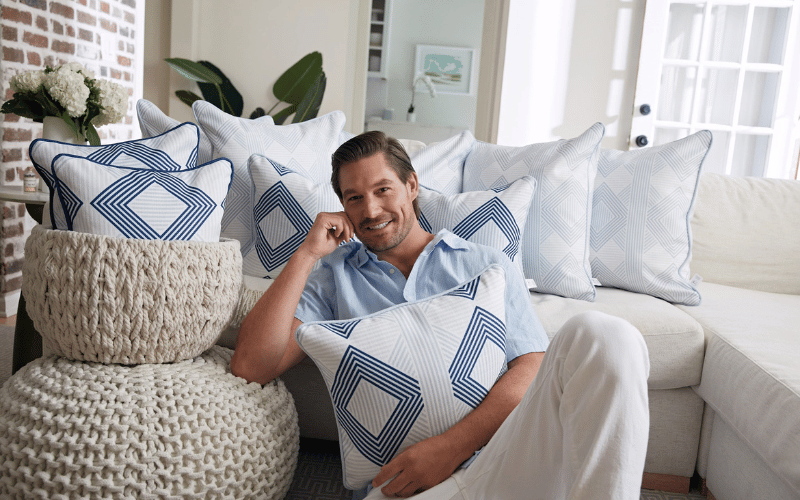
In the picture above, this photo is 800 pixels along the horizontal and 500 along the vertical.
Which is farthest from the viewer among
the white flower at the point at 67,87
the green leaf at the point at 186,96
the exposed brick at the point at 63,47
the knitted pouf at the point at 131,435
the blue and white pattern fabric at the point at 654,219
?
the green leaf at the point at 186,96

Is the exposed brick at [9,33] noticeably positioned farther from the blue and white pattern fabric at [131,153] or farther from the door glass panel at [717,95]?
the door glass panel at [717,95]

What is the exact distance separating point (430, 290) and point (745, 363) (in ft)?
2.47

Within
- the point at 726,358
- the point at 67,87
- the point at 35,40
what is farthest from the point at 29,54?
the point at 726,358

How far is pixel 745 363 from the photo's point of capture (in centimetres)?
137

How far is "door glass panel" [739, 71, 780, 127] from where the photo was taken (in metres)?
3.60

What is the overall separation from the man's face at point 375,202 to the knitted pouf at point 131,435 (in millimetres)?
462

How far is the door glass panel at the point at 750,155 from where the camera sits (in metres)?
3.65

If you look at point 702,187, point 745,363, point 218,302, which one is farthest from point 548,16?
point 218,302

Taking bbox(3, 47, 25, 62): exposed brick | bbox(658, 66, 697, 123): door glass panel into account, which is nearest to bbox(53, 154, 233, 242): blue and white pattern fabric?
bbox(3, 47, 25, 62): exposed brick

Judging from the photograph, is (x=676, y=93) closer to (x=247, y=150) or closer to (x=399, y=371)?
(x=247, y=150)

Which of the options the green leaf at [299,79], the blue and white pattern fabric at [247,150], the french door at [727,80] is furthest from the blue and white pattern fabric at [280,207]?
the french door at [727,80]

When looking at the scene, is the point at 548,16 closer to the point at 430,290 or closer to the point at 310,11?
the point at 310,11

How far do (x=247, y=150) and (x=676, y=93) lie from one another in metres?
2.99

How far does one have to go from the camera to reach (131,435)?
0.98 m
